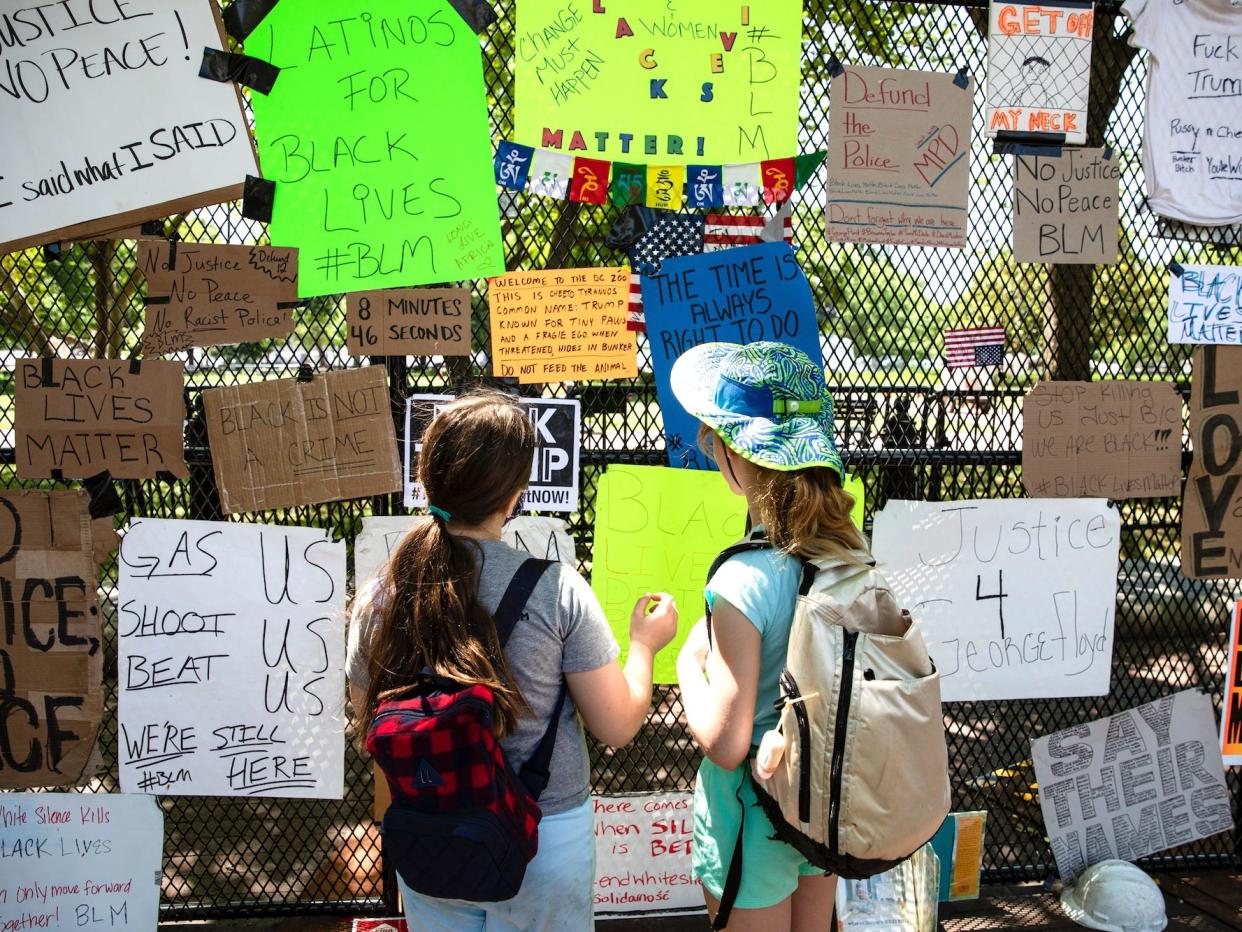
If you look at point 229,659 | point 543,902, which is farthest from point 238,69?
point 543,902

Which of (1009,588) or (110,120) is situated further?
(1009,588)

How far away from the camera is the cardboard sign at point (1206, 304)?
3.41 meters

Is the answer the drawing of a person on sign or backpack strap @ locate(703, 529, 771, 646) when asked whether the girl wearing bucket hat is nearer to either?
backpack strap @ locate(703, 529, 771, 646)

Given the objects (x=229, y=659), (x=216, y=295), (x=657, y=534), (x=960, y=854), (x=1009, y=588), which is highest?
(x=216, y=295)

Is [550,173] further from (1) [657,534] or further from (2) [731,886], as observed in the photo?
(2) [731,886]

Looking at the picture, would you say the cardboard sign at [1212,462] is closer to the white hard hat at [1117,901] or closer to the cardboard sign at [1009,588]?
the cardboard sign at [1009,588]

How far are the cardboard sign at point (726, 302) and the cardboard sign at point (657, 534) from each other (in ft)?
0.86

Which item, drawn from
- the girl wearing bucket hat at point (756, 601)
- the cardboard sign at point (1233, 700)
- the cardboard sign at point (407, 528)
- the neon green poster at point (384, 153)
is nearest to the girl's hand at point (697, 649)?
the girl wearing bucket hat at point (756, 601)

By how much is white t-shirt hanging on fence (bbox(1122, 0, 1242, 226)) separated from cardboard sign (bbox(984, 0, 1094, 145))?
0.24 m

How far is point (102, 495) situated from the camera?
3.04 meters

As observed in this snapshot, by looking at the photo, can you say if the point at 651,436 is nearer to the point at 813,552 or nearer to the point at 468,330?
the point at 468,330

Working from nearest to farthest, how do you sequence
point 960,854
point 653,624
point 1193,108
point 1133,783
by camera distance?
point 653,624 → point 1193,108 → point 960,854 → point 1133,783

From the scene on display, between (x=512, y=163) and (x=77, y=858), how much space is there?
8.73ft

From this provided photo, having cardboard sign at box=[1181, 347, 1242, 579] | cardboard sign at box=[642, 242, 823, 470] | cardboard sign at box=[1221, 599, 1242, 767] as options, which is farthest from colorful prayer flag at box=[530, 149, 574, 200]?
cardboard sign at box=[1221, 599, 1242, 767]
